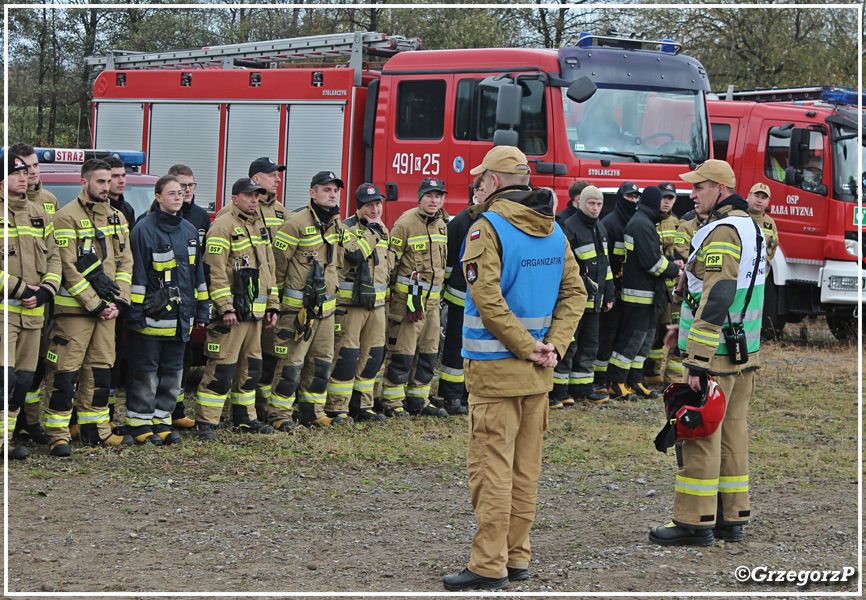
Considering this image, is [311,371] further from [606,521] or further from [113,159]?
[606,521]

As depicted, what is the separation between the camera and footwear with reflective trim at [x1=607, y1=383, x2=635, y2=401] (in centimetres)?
966

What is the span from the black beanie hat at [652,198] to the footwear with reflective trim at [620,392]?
6.00ft

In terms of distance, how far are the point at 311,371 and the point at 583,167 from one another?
3.88 meters

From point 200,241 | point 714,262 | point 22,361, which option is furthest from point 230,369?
point 714,262

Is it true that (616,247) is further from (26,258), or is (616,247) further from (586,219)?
(26,258)

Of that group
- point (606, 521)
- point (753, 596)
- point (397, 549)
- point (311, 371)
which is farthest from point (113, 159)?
point (753, 596)

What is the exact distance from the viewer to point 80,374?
6945 millimetres

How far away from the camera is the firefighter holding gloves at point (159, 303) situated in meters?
6.93

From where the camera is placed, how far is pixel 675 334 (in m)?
6.05

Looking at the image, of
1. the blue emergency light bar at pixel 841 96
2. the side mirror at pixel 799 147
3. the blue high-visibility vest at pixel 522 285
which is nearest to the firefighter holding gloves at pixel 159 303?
the blue high-visibility vest at pixel 522 285

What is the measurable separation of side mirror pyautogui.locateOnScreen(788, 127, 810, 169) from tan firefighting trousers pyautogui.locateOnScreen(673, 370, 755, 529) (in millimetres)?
8180

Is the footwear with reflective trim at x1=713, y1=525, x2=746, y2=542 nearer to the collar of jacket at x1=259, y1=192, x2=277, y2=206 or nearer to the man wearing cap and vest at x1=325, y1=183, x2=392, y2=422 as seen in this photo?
the man wearing cap and vest at x1=325, y1=183, x2=392, y2=422

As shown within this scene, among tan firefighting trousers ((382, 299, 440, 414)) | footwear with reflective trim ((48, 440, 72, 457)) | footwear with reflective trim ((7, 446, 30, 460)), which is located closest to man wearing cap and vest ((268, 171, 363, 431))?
tan firefighting trousers ((382, 299, 440, 414))

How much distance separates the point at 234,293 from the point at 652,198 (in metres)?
4.26
